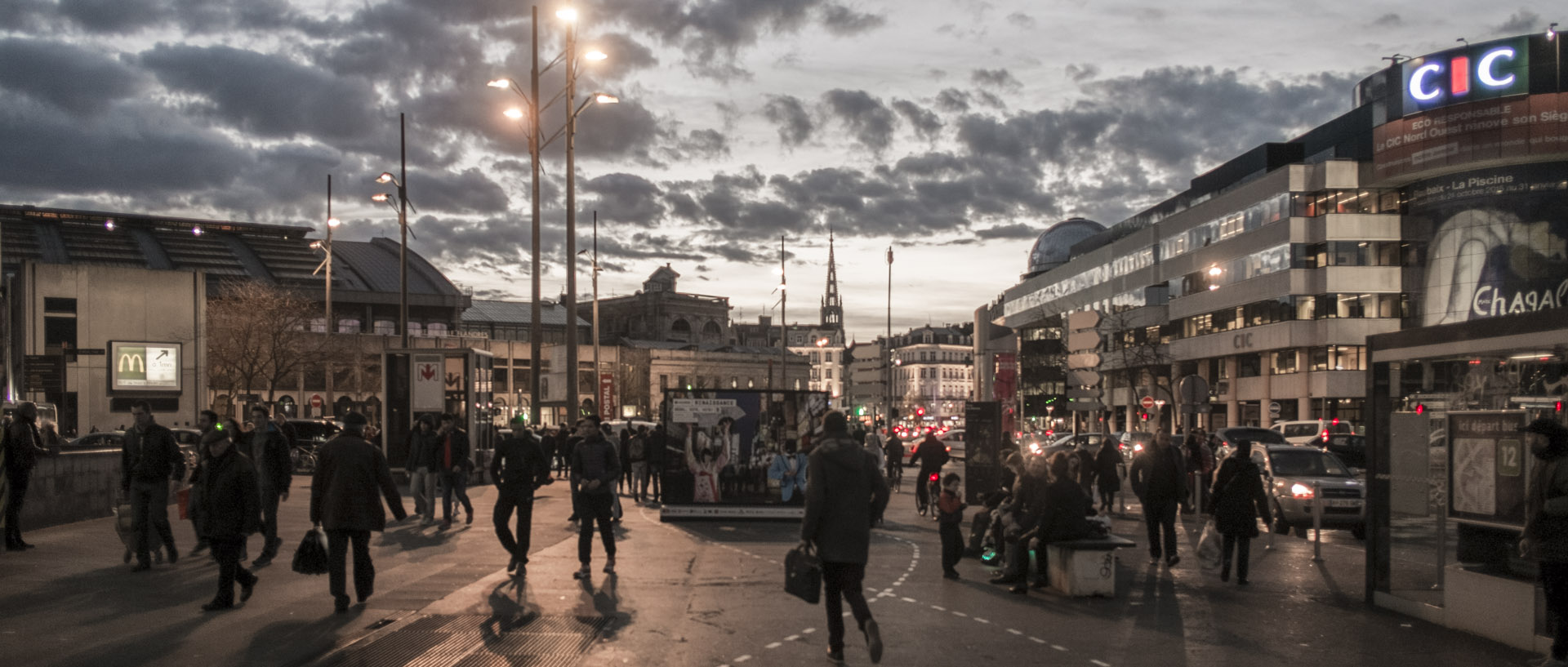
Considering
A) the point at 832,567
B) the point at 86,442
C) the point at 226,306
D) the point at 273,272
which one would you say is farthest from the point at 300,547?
the point at 273,272

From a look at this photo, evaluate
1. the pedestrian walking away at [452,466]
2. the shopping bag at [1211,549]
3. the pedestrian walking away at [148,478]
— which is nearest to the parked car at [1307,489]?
the shopping bag at [1211,549]

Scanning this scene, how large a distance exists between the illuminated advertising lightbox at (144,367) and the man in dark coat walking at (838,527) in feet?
96.0

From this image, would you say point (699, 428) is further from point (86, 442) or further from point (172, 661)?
point (86, 442)

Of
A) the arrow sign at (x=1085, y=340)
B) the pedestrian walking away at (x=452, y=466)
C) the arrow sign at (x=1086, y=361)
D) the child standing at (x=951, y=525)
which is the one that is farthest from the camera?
the arrow sign at (x=1086, y=361)

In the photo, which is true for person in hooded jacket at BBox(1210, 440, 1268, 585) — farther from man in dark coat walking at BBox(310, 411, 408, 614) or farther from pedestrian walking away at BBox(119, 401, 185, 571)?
pedestrian walking away at BBox(119, 401, 185, 571)

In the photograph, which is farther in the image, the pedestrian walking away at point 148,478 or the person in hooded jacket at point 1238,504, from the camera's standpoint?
the person in hooded jacket at point 1238,504

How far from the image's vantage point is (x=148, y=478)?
13.6 m

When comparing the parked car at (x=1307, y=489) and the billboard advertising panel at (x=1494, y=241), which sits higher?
the billboard advertising panel at (x=1494, y=241)

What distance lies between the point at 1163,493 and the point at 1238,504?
5.28ft

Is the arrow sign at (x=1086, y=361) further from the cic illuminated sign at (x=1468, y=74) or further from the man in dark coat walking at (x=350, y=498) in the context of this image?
the cic illuminated sign at (x=1468, y=74)

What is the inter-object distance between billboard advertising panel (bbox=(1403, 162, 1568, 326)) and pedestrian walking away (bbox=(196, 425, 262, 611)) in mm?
55649

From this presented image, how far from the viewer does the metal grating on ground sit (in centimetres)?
884

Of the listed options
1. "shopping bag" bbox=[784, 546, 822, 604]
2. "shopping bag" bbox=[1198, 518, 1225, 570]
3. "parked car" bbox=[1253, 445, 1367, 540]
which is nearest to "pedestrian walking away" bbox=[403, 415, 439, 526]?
"shopping bag" bbox=[1198, 518, 1225, 570]

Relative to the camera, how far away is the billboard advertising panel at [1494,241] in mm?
56469
